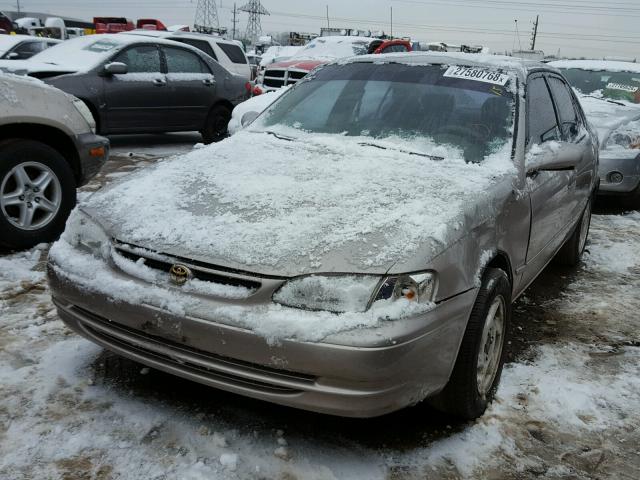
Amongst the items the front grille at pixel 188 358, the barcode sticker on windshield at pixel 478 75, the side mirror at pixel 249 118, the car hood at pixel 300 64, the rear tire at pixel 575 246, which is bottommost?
the rear tire at pixel 575 246

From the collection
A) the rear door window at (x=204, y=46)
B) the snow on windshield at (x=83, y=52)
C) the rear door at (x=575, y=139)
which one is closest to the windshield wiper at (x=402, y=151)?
the rear door at (x=575, y=139)

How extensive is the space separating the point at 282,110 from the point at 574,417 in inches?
96.0

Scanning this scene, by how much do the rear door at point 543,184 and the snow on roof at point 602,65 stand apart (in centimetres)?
566

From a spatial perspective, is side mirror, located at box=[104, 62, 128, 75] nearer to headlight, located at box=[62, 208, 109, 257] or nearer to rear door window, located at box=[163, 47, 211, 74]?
rear door window, located at box=[163, 47, 211, 74]

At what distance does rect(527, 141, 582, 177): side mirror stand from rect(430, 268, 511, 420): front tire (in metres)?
0.73

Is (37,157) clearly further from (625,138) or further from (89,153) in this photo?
(625,138)

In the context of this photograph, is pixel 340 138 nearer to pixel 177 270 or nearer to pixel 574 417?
pixel 177 270

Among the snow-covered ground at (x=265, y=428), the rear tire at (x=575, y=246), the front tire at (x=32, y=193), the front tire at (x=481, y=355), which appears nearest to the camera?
the snow-covered ground at (x=265, y=428)

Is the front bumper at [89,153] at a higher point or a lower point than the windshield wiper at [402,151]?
lower

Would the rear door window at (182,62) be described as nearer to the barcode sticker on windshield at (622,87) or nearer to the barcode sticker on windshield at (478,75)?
the barcode sticker on windshield at (622,87)

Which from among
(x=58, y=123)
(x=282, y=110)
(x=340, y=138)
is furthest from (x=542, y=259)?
(x=58, y=123)

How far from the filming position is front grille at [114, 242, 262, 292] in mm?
2225

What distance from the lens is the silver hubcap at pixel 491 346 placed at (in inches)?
106

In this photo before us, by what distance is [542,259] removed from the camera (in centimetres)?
369
